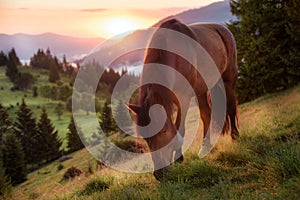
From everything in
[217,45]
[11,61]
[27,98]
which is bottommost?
[27,98]

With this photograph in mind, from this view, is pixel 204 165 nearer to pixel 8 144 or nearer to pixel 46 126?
pixel 8 144

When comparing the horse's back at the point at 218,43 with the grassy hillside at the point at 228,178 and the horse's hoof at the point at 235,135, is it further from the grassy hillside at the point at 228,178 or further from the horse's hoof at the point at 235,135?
the grassy hillside at the point at 228,178

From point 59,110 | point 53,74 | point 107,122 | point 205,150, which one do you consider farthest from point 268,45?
point 53,74

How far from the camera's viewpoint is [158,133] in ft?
14.2

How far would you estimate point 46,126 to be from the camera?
2763 inches

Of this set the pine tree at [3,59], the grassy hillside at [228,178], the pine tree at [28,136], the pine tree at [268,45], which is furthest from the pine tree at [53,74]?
the grassy hillside at [228,178]

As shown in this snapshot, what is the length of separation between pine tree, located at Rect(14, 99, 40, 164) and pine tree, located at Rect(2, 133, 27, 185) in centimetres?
1358

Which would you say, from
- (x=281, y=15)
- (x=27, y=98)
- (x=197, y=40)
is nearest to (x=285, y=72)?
(x=281, y=15)

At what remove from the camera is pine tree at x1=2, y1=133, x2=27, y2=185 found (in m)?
45.9

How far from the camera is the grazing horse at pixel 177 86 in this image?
433 centimetres

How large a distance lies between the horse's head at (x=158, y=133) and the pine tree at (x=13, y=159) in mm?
45371

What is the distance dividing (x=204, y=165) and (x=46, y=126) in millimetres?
70097

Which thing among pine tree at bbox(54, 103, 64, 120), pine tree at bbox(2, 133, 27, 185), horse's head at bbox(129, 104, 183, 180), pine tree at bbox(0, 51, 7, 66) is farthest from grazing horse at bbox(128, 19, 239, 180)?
pine tree at bbox(0, 51, 7, 66)

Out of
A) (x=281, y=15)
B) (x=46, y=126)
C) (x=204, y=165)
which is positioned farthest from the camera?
(x=46, y=126)
